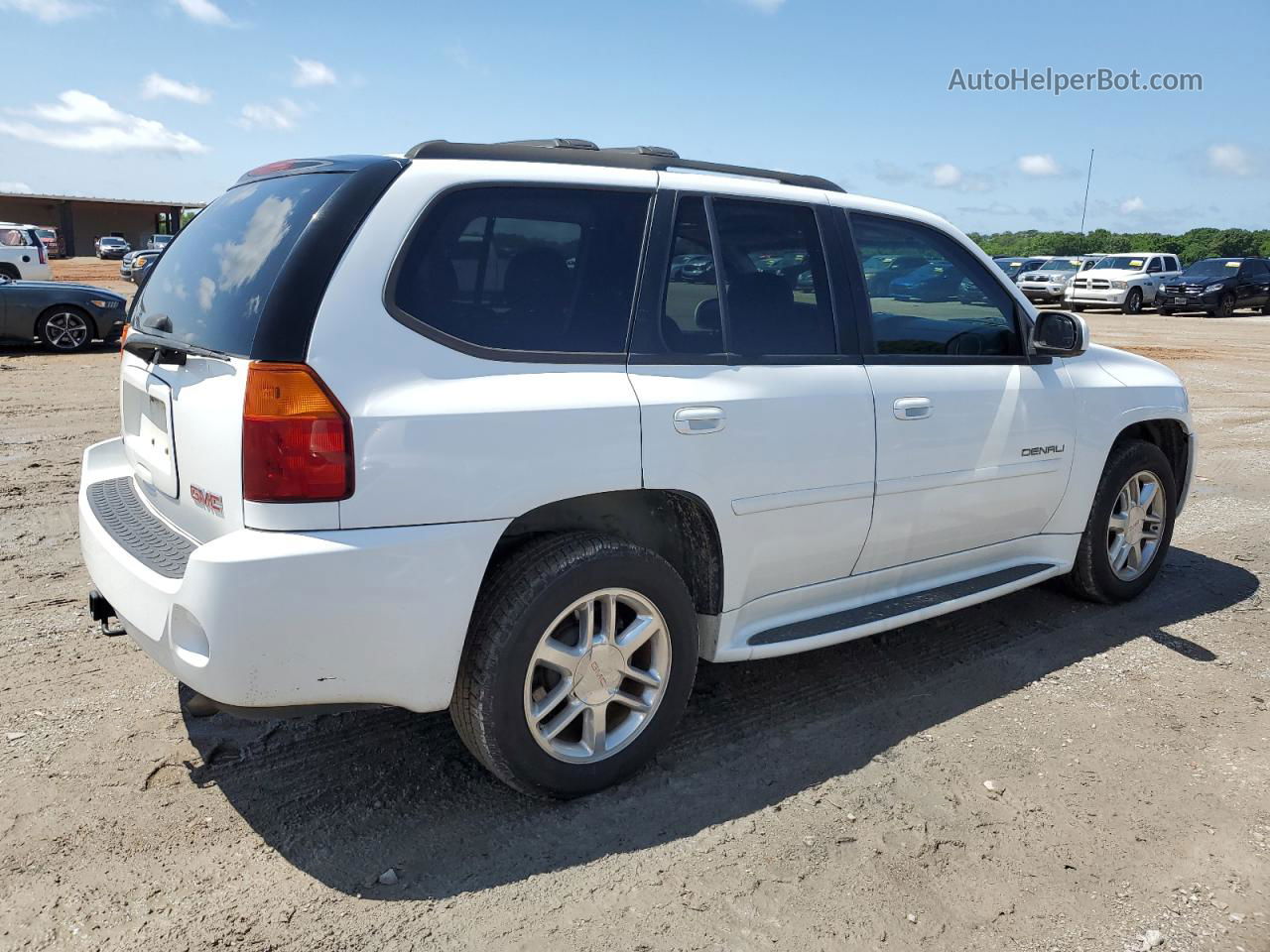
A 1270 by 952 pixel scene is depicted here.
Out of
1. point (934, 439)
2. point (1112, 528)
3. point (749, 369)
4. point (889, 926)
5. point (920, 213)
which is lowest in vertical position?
point (889, 926)

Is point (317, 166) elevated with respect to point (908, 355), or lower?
elevated

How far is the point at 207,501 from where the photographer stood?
2.68m

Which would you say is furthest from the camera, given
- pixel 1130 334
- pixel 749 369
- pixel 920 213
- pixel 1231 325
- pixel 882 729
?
pixel 1231 325

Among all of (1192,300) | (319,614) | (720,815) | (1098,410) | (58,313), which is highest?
(1192,300)

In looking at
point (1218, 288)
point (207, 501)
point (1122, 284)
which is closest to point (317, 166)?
point (207, 501)

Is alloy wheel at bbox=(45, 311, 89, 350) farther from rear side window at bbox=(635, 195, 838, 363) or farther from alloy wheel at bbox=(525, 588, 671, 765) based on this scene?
alloy wheel at bbox=(525, 588, 671, 765)

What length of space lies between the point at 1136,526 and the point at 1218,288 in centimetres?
2728

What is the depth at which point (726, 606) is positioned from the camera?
332 centimetres

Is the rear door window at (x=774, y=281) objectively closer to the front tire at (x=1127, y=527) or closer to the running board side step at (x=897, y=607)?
the running board side step at (x=897, y=607)

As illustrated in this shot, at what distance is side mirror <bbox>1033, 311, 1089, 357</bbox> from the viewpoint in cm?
418

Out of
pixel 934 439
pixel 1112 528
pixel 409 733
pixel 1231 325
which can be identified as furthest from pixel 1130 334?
pixel 409 733

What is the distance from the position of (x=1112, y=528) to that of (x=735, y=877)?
3.01m

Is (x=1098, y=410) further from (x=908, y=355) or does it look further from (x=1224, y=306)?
(x=1224, y=306)

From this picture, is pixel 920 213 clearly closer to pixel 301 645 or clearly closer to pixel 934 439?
pixel 934 439
